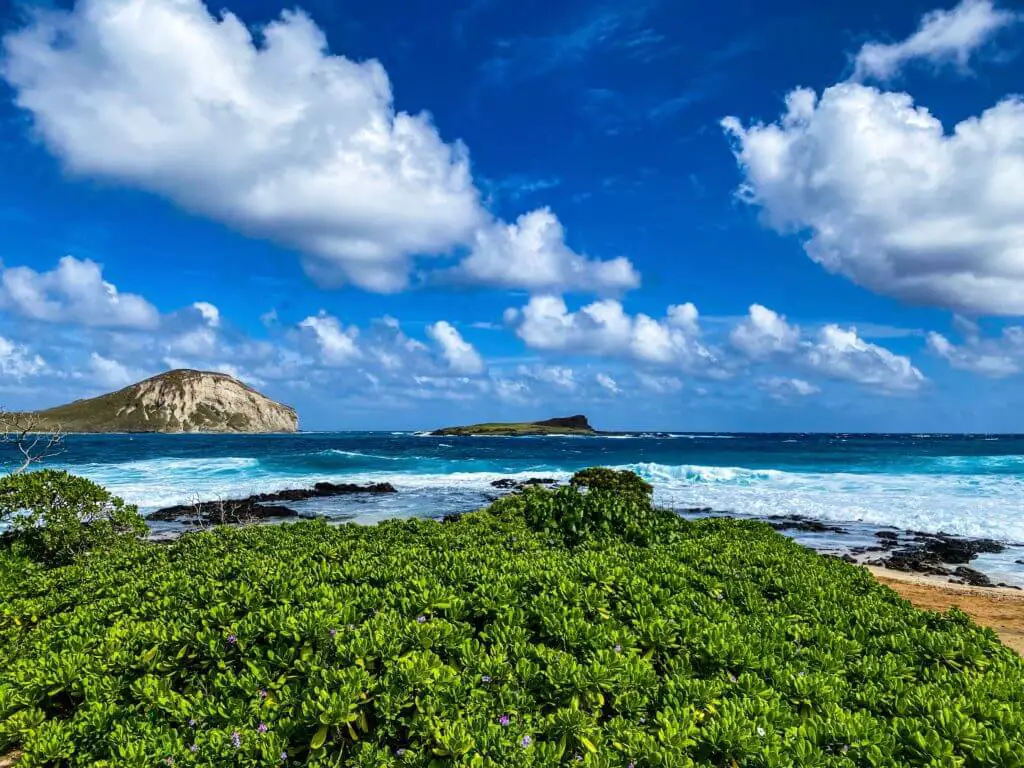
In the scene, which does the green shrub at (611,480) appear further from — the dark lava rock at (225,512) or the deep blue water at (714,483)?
the dark lava rock at (225,512)

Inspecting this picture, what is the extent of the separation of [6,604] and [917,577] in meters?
19.5

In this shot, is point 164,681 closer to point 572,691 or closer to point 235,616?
point 235,616

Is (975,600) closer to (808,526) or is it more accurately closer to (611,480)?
(611,480)

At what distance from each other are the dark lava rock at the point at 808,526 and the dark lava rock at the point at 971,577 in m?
6.63

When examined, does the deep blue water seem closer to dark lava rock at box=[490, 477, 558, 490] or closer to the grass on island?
dark lava rock at box=[490, 477, 558, 490]

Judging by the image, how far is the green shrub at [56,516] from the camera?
33.9 ft

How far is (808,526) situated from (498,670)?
83.2ft

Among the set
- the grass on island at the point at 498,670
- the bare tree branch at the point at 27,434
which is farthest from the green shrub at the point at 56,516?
the grass on island at the point at 498,670

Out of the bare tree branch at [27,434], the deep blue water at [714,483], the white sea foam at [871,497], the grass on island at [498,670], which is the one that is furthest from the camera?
the deep blue water at [714,483]

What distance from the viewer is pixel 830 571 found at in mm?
6375

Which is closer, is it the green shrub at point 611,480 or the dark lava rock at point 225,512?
the green shrub at point 611,480

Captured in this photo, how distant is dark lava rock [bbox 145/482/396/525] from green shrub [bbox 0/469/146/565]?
11.2 m

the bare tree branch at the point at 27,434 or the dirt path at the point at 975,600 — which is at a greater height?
the bare tree branch at the point at 27,434

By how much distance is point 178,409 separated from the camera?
180 m
